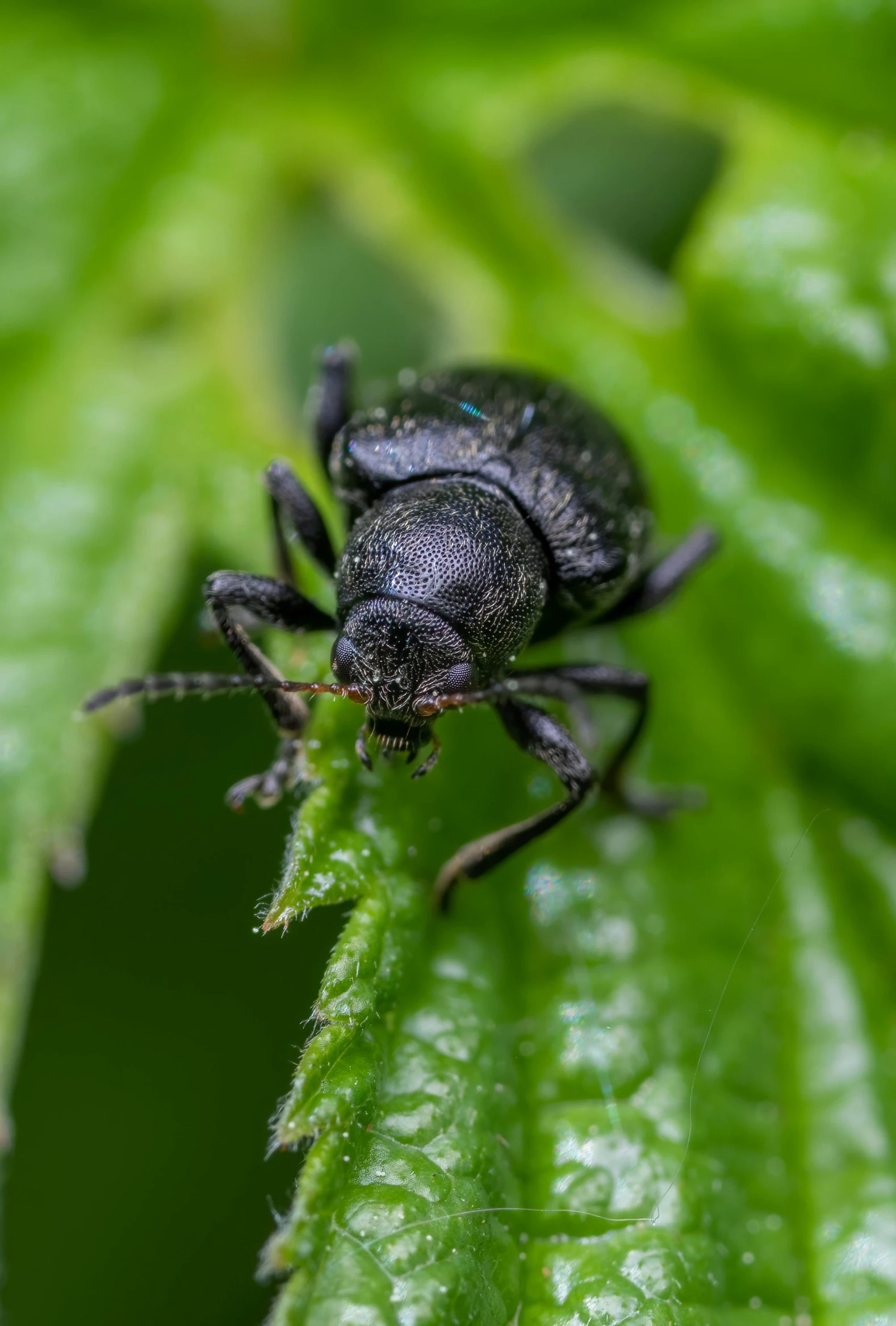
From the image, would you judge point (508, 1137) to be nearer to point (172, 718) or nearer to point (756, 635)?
point (756, 635)

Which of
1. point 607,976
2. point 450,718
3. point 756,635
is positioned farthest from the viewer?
point 756,635

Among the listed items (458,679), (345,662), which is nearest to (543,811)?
(458,679)

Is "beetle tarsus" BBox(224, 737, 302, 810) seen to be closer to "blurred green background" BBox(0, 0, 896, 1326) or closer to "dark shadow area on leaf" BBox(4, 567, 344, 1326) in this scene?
"blurred green background" BBox(0, 0, 896, 1326)

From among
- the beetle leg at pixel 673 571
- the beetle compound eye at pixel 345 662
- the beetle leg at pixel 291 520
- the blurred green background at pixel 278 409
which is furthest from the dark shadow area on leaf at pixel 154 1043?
the beetle leg at pixel 673 571

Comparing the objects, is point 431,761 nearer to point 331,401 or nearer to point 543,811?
point 543,811

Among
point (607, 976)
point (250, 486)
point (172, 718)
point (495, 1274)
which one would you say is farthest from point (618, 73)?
point (495, 1274)

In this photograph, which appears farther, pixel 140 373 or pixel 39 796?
pixel 140 373
